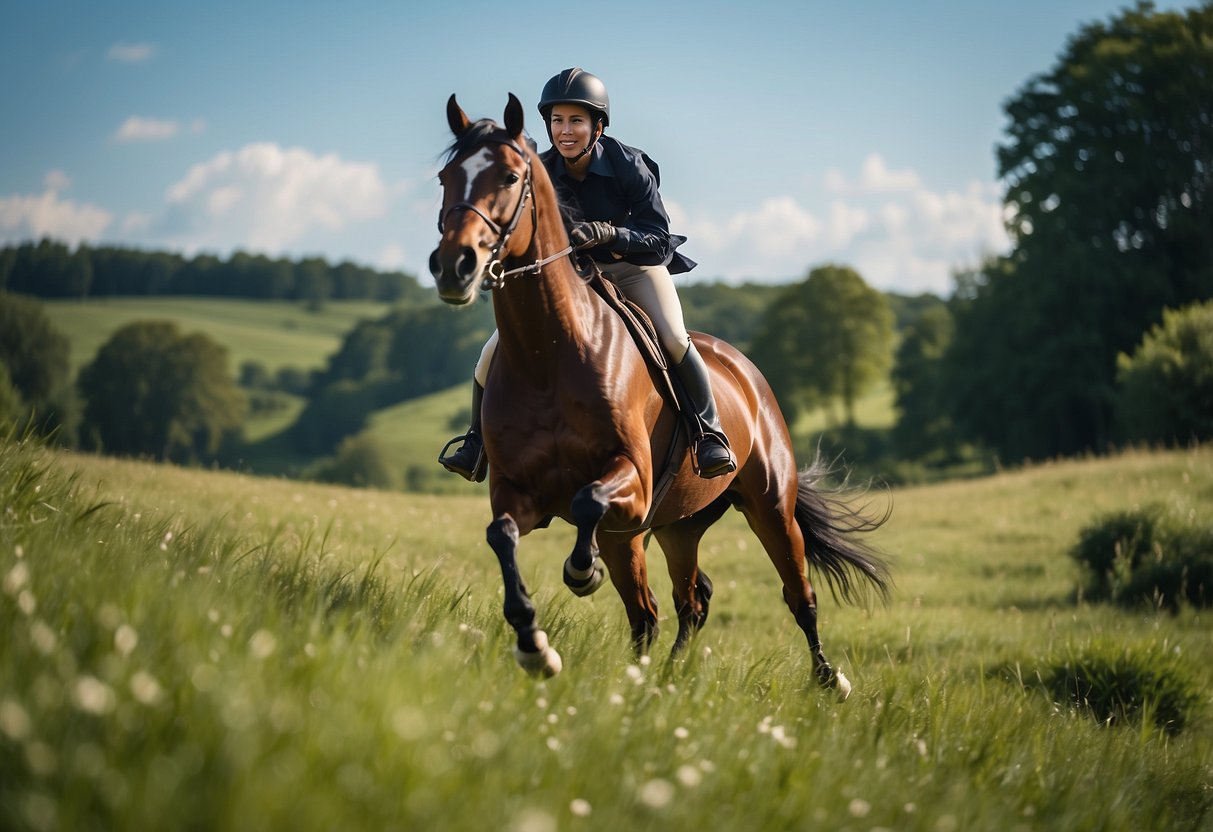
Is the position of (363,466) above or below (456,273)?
below

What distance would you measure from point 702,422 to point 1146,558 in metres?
10.0

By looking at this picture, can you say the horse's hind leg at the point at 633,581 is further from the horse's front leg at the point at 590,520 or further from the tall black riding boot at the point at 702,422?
the horse's front leg at the point at 590,520

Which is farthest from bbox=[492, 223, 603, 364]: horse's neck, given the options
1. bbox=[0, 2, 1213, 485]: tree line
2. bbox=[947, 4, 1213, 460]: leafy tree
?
bbox=[947, 4, 1213, 460]: leafy tree

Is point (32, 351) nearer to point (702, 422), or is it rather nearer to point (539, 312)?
point (702, 422)

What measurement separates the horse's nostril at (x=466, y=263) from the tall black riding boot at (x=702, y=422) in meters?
2.41

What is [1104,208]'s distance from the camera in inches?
1560

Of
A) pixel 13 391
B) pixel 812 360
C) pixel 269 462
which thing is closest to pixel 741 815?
pixel 13 391

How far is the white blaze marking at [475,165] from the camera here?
16.6ft

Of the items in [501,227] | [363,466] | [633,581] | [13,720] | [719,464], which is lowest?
[363,466]

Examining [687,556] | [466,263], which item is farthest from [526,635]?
[687,556]

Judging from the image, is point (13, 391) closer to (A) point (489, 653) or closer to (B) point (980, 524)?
(B) point (980, 524)

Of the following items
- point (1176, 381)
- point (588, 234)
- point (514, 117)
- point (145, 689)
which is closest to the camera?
point (145, 689)

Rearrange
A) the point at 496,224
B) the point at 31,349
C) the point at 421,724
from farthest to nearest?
the point at 31,349 < the point at 496,224 < the point at 421,724

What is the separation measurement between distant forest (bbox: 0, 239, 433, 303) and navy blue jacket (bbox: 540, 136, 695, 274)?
127 metres
